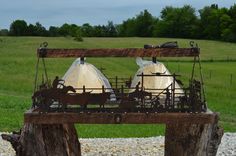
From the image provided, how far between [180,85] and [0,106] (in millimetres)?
15860

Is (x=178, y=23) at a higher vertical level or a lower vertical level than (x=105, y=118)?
higher

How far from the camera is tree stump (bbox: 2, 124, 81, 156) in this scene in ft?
25.3

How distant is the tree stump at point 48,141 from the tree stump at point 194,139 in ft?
4.18

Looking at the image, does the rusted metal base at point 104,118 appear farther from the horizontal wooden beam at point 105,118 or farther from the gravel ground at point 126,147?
the gravel ground at point 126,147

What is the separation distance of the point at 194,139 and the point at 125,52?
1.74m

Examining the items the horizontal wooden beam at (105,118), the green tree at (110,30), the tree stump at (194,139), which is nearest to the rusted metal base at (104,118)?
the horizontal wooden beam at (105,118)

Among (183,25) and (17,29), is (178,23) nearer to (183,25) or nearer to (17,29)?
(183,25)

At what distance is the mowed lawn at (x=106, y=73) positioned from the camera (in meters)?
18.1

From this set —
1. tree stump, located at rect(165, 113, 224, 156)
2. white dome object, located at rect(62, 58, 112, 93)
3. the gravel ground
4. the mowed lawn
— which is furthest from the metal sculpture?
the mowed lawn

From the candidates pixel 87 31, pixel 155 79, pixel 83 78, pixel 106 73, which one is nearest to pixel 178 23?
pixel 87 31

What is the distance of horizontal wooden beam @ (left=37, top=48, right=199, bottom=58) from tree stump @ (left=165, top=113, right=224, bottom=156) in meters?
1.00

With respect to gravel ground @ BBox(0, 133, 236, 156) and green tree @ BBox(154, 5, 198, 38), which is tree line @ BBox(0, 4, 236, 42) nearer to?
green tree @ BBox(154, 5, 198, 38)

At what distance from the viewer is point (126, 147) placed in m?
13.4

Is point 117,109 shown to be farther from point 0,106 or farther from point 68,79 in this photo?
point 0,106
